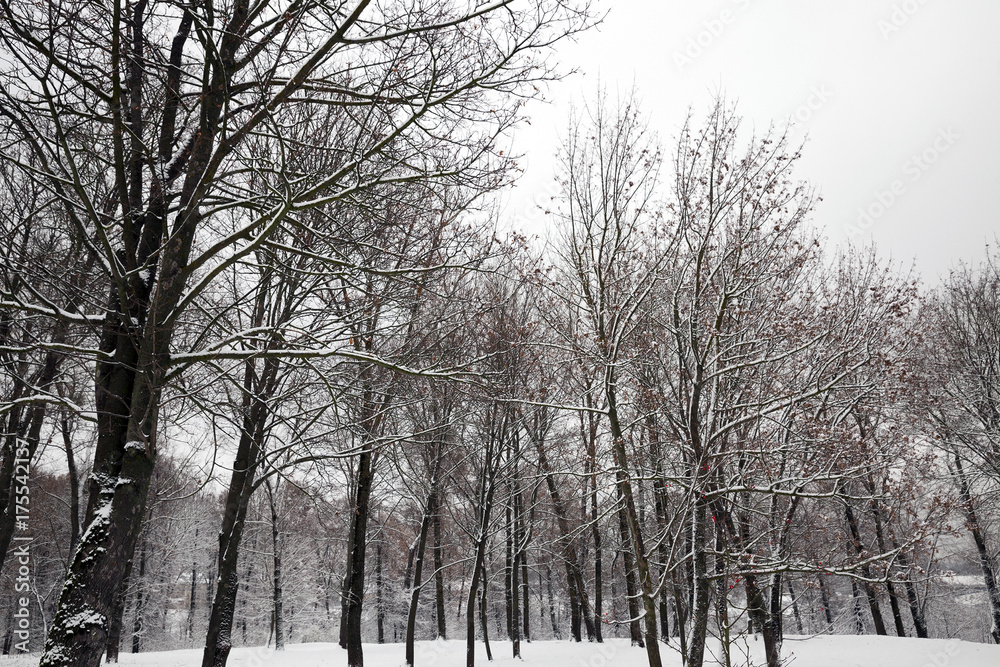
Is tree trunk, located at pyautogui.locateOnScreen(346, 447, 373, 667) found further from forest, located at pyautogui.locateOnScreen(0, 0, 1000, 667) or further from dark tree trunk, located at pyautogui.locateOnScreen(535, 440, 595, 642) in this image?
dark tree trunk, located at pyautogui.locateOnScreen(535, 440, 595, 642)

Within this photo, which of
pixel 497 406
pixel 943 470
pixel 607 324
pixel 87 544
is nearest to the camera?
pixel 87 544

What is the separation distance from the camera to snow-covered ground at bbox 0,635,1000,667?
41.8 feet

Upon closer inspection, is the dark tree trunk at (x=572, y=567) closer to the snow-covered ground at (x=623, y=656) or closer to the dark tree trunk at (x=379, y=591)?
the snow-covered ground at (x=623, y=656)

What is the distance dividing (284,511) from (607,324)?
2031cm

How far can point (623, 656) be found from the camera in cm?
1378

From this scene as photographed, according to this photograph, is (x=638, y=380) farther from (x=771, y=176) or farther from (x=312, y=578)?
(x=312, y=578)

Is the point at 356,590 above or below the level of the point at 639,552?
below

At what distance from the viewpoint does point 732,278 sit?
6.98 metres

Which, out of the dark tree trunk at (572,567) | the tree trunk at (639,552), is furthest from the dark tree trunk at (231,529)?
the dark tree trunk at (572,567)

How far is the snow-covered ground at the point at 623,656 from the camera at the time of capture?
12.7 meters

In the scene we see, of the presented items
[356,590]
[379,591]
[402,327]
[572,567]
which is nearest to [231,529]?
[356,590]

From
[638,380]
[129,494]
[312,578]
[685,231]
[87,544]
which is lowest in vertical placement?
[312,578]

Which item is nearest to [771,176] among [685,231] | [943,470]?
[685,231]

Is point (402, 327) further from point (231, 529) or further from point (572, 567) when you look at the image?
point (572, 567)
